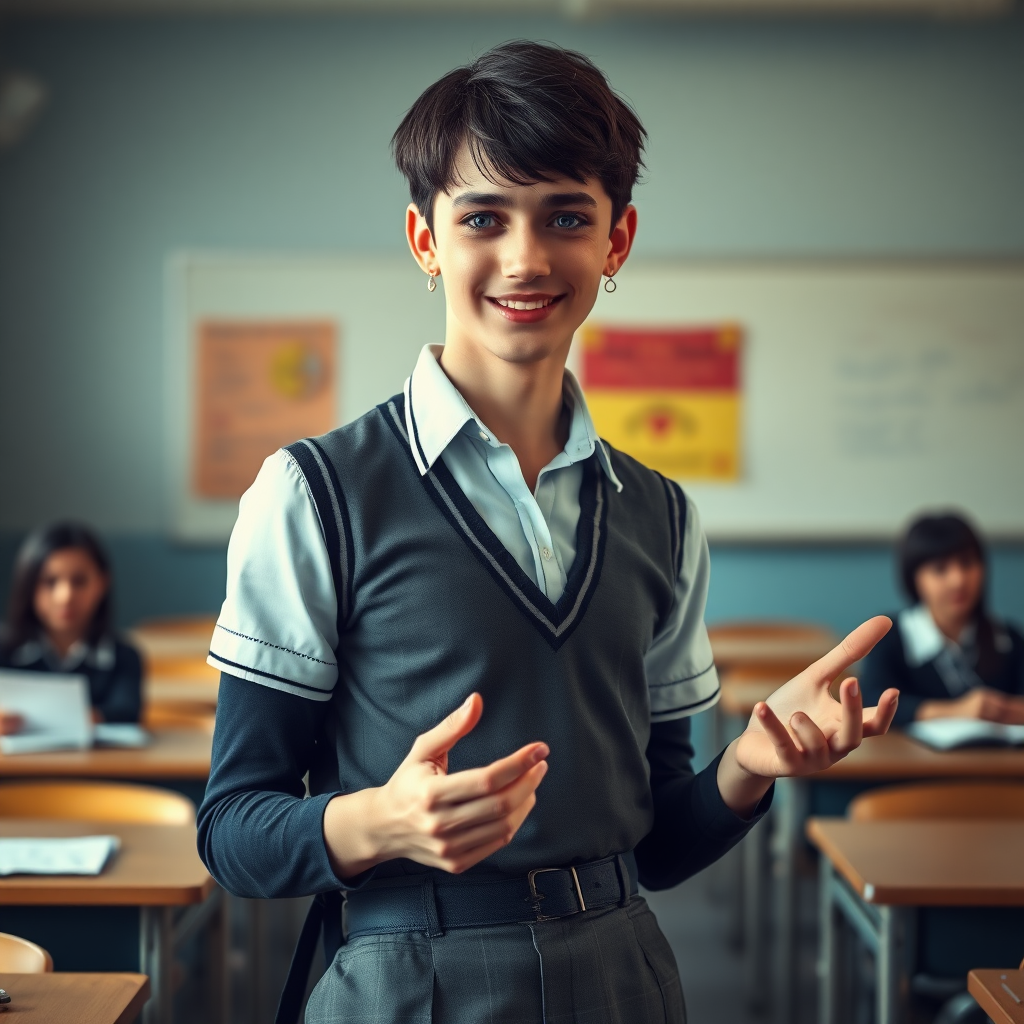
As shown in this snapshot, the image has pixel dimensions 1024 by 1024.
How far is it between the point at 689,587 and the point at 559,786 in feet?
1.00

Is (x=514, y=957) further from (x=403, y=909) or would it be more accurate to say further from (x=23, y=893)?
(x=23, y=893)

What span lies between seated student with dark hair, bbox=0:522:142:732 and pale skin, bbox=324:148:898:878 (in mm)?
2371

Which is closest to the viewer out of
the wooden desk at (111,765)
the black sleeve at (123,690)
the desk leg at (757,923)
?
the wooden desk at (111,765)

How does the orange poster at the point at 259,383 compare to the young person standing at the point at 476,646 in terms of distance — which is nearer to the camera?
the young person standing at the point at 476,646

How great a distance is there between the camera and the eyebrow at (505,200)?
106 centimetres

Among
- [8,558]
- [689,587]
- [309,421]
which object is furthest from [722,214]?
[689,587]

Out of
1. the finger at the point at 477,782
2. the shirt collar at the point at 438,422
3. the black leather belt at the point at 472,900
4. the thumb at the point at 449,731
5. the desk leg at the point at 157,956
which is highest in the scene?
the shirt collar at the point at 438,422

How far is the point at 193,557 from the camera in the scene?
4.87 meters

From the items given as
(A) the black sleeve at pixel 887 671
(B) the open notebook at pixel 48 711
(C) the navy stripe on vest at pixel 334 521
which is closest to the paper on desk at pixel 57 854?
(B) the open notebook at pixel 48 711

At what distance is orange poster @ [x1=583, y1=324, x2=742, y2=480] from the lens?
4.84 meters

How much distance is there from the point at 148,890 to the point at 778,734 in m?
1.11

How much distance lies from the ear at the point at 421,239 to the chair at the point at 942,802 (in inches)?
60.0

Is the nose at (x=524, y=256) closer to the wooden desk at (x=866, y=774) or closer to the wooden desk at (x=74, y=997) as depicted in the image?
the wooden desk at (x=74, y=997)

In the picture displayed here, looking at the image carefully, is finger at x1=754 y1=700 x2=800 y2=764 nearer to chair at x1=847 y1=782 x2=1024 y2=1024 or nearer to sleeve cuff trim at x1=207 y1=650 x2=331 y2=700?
sleeve cuff trim at x1=207 y1=650 x2=331 y2=700
